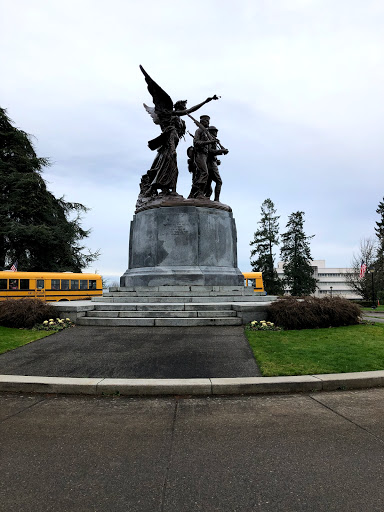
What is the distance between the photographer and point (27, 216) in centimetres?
3259

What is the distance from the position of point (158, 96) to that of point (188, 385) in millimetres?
14612

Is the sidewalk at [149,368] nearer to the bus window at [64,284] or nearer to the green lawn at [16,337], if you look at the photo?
the green lawn at [16,337]

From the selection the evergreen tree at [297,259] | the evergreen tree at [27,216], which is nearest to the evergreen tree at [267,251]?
the evergreen tree at [297,259]

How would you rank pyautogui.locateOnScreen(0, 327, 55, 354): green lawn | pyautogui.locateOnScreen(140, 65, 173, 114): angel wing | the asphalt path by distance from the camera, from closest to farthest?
the asphalt path < pyautogui.locateOnScreen(0, 327, 55, 354): green lawn < pyautogui.locateOnScreen(140, 65, 173, 114): angel wing

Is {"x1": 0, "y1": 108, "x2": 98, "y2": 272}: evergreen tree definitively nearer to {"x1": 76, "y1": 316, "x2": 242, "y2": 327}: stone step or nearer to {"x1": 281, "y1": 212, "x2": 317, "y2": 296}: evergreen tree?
{"x1": 76, "y1": 316, "x2": 242, "y2": 327}: stone step

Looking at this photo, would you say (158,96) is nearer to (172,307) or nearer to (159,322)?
(172,307)

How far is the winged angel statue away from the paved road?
1263 cm

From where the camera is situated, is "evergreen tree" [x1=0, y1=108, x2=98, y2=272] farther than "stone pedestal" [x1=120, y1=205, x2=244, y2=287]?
Yes

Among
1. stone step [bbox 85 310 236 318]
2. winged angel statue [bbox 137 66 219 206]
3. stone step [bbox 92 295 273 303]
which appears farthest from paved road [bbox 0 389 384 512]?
winged angel statue [bbox 137 66 219 206]

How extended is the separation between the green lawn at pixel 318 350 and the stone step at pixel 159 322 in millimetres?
1139

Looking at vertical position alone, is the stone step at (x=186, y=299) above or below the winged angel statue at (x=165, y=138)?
below

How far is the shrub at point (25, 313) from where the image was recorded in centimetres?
1002

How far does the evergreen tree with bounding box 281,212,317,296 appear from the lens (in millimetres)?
55469

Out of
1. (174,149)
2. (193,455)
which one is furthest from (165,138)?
(193,455)
